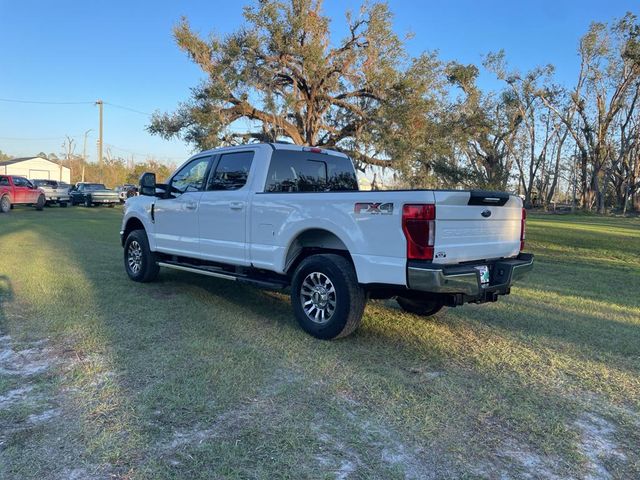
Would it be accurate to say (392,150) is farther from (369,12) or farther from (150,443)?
(150,443)

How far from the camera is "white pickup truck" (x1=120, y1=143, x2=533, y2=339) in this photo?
4168 mm

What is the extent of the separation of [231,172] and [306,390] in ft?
10.6

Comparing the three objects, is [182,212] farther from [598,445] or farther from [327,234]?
[598,445]

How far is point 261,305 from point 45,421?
132 inches

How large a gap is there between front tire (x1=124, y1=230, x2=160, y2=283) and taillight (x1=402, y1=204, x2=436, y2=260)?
4355mm

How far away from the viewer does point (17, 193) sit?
78.6 feet

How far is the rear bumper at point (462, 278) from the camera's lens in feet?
13.3

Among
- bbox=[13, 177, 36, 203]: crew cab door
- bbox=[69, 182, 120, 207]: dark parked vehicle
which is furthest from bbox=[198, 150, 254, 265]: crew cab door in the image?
bbox=[69, 182, 120, 207]: dark parked vehicle

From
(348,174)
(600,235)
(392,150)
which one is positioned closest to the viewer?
(348,174)

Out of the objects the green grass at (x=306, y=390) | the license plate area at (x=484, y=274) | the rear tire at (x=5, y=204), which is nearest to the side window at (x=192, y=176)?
the green grass at (x=306, y=390)

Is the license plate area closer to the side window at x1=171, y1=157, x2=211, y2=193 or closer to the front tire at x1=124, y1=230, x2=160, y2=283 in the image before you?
the side window at x1=171, y1=157, x2=211, y2=193

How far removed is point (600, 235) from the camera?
14.7 m

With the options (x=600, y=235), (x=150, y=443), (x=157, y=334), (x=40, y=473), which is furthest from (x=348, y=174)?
(x=600, y=235)

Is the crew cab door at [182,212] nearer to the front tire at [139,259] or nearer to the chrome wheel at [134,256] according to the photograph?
the front tire at [139,259]
